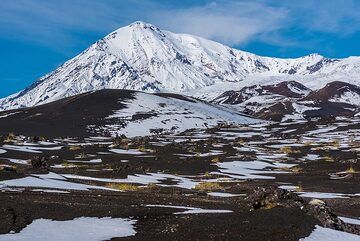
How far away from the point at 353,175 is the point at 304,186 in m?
14.1

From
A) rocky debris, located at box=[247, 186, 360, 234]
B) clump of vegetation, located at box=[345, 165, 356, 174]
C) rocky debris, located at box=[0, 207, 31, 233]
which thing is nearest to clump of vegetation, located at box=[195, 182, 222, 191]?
rocky debris, located at box=[247, 186, 360, 234]

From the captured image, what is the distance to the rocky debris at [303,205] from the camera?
28125 mm

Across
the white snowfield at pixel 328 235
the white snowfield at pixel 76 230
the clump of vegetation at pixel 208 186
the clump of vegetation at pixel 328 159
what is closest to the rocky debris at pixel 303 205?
the white snowfield at pixel 328 235

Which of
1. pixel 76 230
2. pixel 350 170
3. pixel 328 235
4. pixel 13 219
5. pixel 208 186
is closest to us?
pixel 76 230

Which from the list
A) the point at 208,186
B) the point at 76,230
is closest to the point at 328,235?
the point at 76,230

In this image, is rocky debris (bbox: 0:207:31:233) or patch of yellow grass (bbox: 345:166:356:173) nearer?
rocky debris (bbox: 0:207:31:233)

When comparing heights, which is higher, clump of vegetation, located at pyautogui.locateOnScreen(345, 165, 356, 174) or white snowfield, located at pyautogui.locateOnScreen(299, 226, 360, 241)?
clump of vegetation, located at pyautogui.locateOnScreen(345, 165, 356, 174)

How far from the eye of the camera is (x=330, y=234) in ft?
85.0

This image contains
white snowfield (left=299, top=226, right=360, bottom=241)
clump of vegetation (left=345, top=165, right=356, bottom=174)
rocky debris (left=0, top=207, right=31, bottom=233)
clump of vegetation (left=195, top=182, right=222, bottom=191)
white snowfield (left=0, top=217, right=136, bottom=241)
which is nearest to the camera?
white snowfield (left=0, top=217, right=136, bottom=241)

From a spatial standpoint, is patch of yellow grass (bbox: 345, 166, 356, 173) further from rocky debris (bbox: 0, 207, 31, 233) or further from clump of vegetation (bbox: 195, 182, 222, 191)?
rocky debris (bbox: 0, 207, 31, 233)

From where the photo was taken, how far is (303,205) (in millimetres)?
31250

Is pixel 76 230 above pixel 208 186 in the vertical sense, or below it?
below

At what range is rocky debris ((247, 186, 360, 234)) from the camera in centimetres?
2812

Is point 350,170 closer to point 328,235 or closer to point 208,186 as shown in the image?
point 208,186
